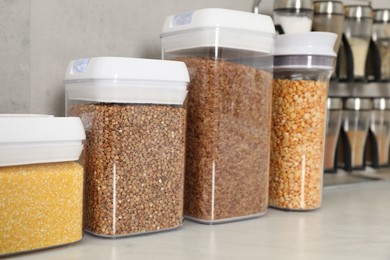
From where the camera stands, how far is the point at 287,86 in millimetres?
1020

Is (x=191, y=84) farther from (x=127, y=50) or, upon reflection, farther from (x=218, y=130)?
(x=127, y=50)

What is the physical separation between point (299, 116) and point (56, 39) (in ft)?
1.50

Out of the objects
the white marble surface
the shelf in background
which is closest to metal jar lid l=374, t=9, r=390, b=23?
the shelf in background

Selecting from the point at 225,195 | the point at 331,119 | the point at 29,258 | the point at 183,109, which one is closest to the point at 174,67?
the point at 183,109

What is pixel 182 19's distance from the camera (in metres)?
0.92

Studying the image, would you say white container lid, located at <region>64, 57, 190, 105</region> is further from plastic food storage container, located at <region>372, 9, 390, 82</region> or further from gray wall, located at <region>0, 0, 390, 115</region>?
plastic food storage container, located at <region>372, 9, 390, 82</region>

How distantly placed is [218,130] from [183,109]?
0.23ft

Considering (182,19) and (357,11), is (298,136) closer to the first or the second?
(182,19)

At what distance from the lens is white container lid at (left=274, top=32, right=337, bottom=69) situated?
1.01 metres

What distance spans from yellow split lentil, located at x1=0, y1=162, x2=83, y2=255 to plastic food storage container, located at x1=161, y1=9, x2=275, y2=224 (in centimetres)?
22

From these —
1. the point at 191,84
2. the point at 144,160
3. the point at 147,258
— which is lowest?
the point at 147,258

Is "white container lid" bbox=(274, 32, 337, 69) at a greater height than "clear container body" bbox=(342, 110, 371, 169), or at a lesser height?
greater

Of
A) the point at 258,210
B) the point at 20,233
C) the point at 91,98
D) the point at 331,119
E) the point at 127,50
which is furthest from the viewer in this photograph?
the point at 331,119

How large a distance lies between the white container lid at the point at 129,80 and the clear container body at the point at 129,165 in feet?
0.04
